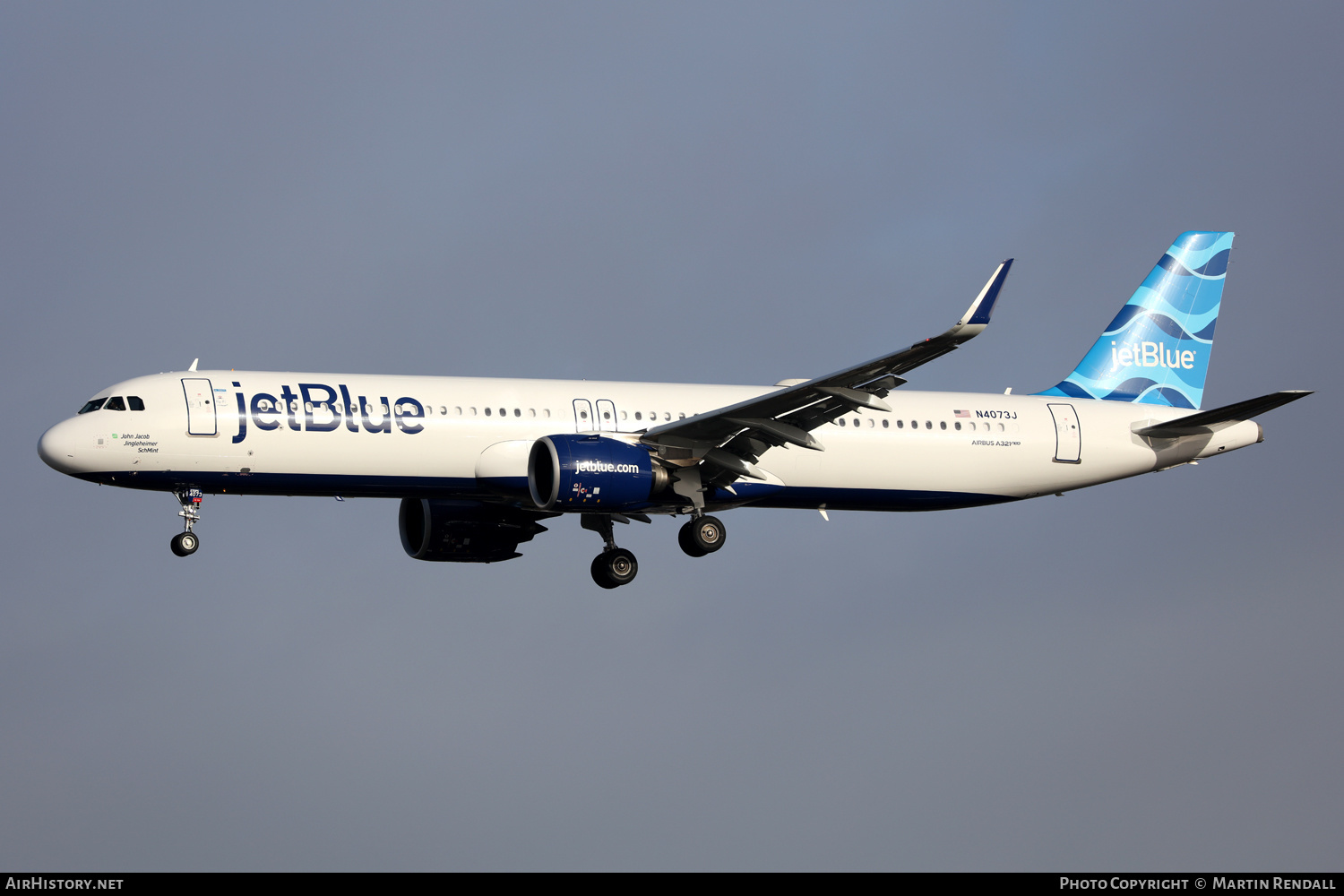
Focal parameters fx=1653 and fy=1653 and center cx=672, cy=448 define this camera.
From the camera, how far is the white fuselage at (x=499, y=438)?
3606cm

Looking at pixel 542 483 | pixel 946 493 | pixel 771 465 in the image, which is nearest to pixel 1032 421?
pixel 946 493

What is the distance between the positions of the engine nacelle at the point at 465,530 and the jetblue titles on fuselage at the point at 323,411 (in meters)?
5.31

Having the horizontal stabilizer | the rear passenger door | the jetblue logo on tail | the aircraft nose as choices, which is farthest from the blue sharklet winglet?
the aircraft nose

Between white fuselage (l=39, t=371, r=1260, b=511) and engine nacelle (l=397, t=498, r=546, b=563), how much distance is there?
14.4 feet

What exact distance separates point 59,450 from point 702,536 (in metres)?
14.5

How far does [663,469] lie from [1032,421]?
10.9m

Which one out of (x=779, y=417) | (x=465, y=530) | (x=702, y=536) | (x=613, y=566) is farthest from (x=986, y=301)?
(x=465, y=530)

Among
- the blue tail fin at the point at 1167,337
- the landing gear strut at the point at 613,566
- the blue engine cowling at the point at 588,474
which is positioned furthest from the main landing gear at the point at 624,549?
the blue tail fin at the point at 1167,337

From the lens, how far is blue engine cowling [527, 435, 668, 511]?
36.1m

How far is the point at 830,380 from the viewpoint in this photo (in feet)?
114

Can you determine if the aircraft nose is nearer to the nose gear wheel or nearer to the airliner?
the airliner

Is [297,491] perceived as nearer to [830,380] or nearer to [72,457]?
[72,457]

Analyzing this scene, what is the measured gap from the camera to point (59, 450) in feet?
117

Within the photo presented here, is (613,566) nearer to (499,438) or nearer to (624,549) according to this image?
(624,549)
